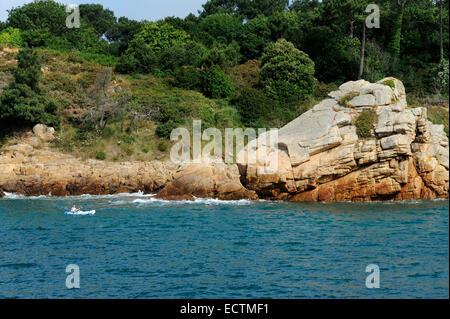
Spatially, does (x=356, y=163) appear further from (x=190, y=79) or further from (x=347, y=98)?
(x=190, y=79)

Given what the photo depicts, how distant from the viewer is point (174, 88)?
55438 millimetres

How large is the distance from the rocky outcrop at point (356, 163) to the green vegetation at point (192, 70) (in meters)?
3.52

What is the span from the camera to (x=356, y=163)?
34.3 meters

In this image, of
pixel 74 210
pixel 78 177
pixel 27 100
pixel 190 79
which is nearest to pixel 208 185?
pixel 74 210

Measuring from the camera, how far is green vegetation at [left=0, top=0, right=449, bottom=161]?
46.9 meters

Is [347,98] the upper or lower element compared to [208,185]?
upper

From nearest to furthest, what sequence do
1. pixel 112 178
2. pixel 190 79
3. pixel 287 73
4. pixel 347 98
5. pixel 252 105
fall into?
pixel 347 98 < pixel 112 178 < pixel 252 105 < pixel 287 73 < pixel 190 79

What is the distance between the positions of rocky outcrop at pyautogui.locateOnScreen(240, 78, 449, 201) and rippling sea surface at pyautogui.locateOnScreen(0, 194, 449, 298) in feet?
6.25

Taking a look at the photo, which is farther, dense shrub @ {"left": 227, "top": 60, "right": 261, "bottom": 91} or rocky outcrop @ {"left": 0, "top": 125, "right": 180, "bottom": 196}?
dense shrub @ {"left": 227, "top": 60, "right": 261, "bottom": 91}

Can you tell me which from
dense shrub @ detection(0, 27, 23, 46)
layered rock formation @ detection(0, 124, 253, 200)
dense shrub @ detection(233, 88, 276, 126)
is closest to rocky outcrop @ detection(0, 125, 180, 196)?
layered rock formation @ detection(0, 124, 253, 200)

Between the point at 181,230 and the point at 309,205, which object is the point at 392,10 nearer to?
the point at 309,205

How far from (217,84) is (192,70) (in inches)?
158

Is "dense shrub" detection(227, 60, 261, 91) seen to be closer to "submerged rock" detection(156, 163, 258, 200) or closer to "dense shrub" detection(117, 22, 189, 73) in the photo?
"dense shrub" detection(117, 22, 189, 73)

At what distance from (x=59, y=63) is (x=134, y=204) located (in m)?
29.2
